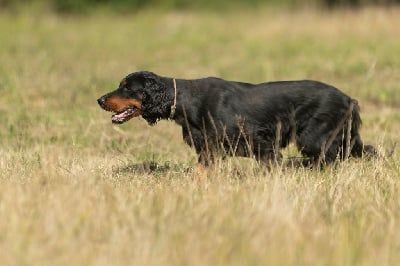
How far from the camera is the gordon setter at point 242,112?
6656mm

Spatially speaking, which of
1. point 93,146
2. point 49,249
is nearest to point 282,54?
point 93,146

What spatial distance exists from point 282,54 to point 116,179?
9.81 meters

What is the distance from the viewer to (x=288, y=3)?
71.5 ft

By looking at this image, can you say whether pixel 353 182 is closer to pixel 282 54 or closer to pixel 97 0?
pixel 282 54

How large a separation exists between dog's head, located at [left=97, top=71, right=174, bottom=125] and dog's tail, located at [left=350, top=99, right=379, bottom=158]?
5.77ft

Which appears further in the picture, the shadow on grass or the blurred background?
the blurred background

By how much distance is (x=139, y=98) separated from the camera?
6797 millimetres

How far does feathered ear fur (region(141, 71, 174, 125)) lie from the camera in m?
6.73

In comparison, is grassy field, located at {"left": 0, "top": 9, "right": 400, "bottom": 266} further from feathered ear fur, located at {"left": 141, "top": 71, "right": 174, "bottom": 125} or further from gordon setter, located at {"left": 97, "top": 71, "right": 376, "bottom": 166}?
feathered ear fur, located at {"left": 141, "top": 71, "right": 174, "bottom": 125}

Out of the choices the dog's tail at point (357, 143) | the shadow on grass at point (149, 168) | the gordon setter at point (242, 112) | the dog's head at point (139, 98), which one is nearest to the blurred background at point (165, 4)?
the dog's tail at point (357, 143)

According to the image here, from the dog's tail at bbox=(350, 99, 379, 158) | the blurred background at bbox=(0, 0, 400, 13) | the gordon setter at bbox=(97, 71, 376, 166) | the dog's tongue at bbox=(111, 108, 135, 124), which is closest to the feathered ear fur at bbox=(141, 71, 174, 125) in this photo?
the gordon setter at bbox=(97, 71, 376, 166)

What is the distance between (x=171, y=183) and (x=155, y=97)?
105 cm

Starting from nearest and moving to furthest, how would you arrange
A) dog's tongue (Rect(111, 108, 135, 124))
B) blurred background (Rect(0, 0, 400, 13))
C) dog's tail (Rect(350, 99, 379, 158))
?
dog's tongue (Rect(111, 108, 135, 124)) < dog's tail (Rect(350, 99, 379, 158)) < blurred background (Rect(0, 0, 400, 13))

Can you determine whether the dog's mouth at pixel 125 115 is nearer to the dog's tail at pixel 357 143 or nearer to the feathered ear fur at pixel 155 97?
the feathered ear fur at pixel 155 97
